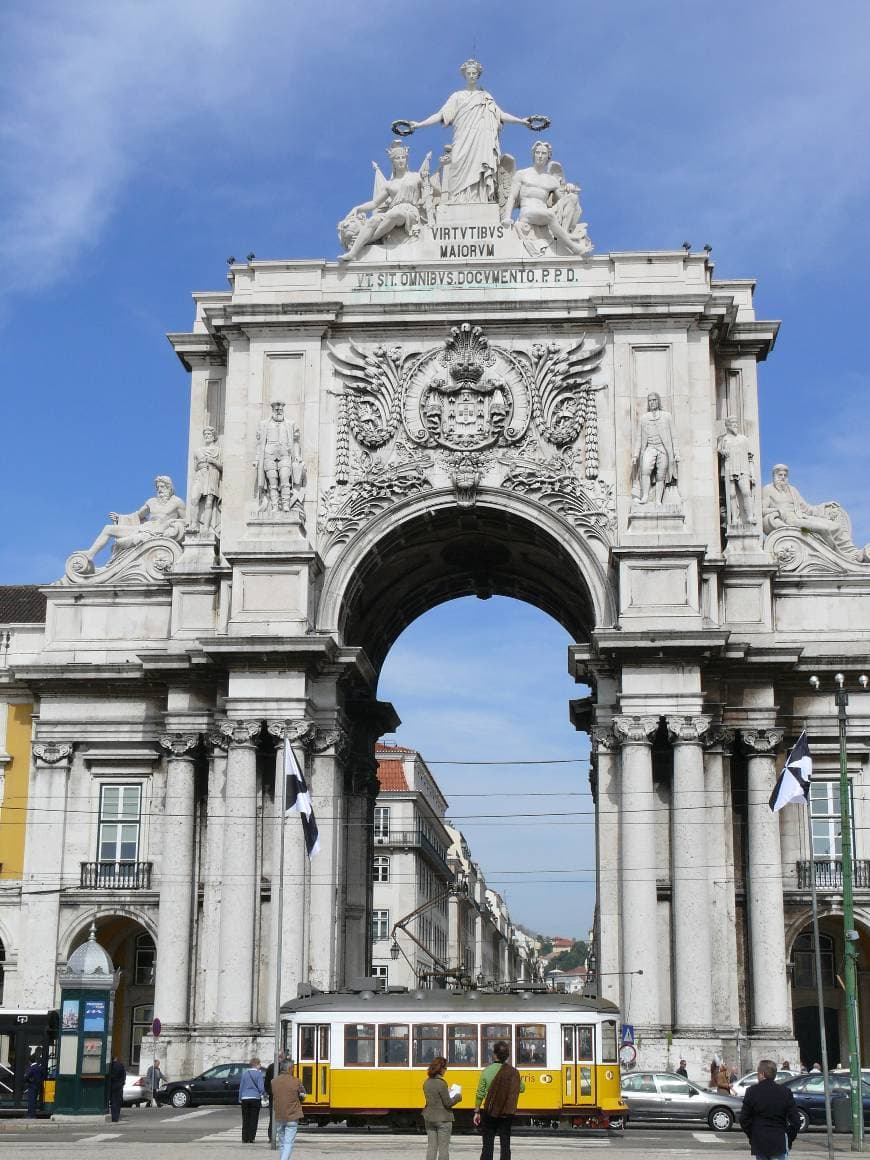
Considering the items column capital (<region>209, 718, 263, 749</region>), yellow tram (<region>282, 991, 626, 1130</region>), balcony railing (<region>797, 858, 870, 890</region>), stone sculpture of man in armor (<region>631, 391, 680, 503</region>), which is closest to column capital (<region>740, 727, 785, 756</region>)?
balcony railing (<region>797, 858, 870, 890</region>)

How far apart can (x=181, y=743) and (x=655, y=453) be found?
15103 millimetres

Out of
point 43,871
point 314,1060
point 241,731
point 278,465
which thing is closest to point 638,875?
point 241,731

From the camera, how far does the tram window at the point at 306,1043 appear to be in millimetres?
34719

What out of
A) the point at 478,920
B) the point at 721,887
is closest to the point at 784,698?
the point at 721,887

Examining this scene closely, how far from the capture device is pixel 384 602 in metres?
52.9

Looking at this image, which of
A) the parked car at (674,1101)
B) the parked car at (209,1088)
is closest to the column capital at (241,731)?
the parked car at (209,1088)

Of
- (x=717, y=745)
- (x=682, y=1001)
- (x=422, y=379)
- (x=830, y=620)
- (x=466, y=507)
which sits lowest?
(x=682, y=1001)

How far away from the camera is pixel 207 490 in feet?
161

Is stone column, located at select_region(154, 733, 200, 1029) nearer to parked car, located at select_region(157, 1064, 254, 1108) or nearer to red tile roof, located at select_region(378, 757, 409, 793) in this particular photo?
parked car, located at select_region(157, 1064, 254, 1108)

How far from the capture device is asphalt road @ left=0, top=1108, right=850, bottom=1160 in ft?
91.0

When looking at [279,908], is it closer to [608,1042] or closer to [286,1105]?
[608,1042]

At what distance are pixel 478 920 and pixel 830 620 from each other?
304 ft

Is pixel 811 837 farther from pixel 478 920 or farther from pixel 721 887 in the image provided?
pixel 478 920

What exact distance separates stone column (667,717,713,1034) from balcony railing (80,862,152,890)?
1468 cm
